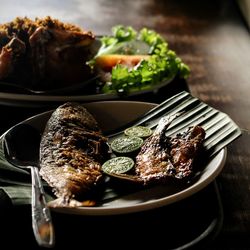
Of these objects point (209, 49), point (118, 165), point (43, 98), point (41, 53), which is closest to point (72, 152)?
point (118, 165)

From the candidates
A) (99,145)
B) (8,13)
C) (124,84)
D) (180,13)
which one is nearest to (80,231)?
(99,145)

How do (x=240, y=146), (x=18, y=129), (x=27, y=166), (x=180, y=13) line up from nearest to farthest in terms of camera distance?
(x=27, y=166) < (x=18, y=129) < (x=240, y=146) < (x=180, y=13)

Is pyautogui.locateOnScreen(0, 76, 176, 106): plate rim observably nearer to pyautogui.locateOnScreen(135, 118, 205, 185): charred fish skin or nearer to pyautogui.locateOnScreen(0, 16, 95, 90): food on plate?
pyautogui.locateOnScreen(0, 16, 95, 90): food on plate

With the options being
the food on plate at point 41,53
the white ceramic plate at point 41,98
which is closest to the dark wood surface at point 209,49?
the white ceramic plate at point 41,98

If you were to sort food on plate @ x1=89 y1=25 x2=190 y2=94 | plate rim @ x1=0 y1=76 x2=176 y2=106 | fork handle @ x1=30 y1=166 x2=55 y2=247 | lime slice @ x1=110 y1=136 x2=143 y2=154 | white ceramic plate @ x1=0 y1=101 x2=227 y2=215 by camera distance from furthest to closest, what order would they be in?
1. food on plate @ x1=89 y1=25 x2=190 y2=94
2. plate rim @ x1=0 y1=76 x2=176 y2=106
3. lime slice @ x1=110 y1=136 x2=143 y2=154
4. white ceramic plate @ x1=0 y1=101 x2=227 y2=215
5. fork handle @ x1=30 y1=166 x2=55 y2=247

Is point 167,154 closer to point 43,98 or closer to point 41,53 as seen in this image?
point 43,98

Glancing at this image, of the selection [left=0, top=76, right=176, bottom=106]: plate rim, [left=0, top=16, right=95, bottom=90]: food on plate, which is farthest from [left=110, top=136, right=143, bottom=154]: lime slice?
[left=0, top=16, right=95, bottom=90]: food on plate

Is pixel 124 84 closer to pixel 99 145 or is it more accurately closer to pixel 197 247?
pixel 99 145
